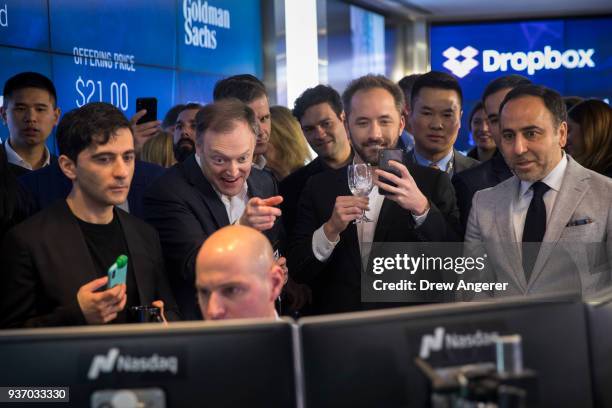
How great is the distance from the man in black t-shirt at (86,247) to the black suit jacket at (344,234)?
60cm

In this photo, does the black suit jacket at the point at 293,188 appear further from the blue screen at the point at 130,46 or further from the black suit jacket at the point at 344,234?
the blue screen at the point at 130,46

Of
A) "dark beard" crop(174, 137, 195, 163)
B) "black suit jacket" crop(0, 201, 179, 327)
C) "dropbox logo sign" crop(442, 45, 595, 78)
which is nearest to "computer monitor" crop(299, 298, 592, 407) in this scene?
"black suit jacket" crop(0, 201, 179, 327)

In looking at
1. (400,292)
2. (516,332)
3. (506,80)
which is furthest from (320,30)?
(516,332)

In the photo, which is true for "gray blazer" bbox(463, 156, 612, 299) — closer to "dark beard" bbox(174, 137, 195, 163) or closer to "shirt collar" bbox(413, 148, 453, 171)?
"shirt collar" bbox(413, 148, 453, 171)

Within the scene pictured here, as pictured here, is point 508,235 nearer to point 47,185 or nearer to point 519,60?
point 47,185

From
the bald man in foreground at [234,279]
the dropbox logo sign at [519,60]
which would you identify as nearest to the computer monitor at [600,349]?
the bald man in foreground at [234,279]

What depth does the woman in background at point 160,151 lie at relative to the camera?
4934 mm

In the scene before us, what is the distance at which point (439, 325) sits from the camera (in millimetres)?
1559

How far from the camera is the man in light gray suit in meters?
2.99

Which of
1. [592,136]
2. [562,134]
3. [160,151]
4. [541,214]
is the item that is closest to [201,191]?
[541,214]

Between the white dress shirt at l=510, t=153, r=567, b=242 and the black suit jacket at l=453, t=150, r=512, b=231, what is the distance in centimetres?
47

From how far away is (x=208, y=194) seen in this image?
3.28m

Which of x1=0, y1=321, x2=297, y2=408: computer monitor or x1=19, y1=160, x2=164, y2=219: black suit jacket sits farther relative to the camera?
x1=19, y1=160, x2=164, y2=219: black suit jacket

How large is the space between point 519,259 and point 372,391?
1.71m
